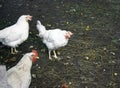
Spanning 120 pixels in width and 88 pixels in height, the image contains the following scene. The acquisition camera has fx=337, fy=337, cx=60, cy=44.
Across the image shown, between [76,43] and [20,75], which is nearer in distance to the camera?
[20,75]

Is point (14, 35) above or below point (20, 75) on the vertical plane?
below

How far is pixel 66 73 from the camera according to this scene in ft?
26.2

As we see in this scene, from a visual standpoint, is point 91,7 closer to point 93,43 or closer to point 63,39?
point 93,43

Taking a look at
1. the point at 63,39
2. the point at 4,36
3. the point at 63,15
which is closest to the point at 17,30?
the point at 4,36

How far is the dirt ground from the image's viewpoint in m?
7.77

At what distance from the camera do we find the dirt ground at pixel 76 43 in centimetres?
777

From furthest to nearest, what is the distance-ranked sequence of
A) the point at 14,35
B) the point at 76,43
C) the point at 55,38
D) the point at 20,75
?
the point at 76,43 < the point at 14,35 < the point at 55,38 < the point at 20,75

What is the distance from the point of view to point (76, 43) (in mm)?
9445

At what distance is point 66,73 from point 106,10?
4.63m

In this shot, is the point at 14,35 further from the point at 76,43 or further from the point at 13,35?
the point at 76,43

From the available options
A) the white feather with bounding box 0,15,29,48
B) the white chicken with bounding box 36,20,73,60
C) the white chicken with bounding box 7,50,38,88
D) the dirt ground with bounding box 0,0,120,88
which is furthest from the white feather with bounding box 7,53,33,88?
the white feather with bounding box 0,15,29,48

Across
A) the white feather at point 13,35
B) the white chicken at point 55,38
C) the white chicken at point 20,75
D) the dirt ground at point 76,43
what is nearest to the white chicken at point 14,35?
the white feather at point 13,35

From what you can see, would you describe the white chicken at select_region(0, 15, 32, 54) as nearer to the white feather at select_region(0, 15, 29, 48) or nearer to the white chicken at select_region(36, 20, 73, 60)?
the white feather at select_region(0, 15, 29, 48)

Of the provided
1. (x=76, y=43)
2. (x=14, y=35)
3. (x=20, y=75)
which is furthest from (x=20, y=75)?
A: (x=76, y=43)
